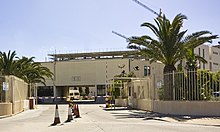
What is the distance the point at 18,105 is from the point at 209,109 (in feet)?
55.3

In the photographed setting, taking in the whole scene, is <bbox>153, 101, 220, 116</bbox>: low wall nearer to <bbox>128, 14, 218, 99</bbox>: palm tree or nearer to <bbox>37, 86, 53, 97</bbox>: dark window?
<bbox>128, 14, 218, 99</bbox>: palm tree

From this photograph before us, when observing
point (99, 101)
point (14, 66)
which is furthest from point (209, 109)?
point (99, 101)

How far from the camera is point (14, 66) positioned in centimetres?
4838

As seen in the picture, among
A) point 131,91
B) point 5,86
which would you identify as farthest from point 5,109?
point 131,91

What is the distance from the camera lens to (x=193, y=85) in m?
25.5

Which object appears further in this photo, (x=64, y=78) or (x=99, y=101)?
(x=64, y=78)

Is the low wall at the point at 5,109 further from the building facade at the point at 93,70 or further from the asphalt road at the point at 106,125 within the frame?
the building facade at the point at 93,70

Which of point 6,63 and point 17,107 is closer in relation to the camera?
point 17,107

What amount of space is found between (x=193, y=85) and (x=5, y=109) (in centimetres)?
1331

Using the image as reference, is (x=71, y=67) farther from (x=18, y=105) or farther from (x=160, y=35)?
(x=160, y=35)

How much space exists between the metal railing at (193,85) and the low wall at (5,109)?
1156 cm

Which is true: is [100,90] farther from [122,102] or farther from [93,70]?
[122,102]

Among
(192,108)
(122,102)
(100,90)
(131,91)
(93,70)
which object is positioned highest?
(93,70)

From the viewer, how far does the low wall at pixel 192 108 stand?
79.3ft
